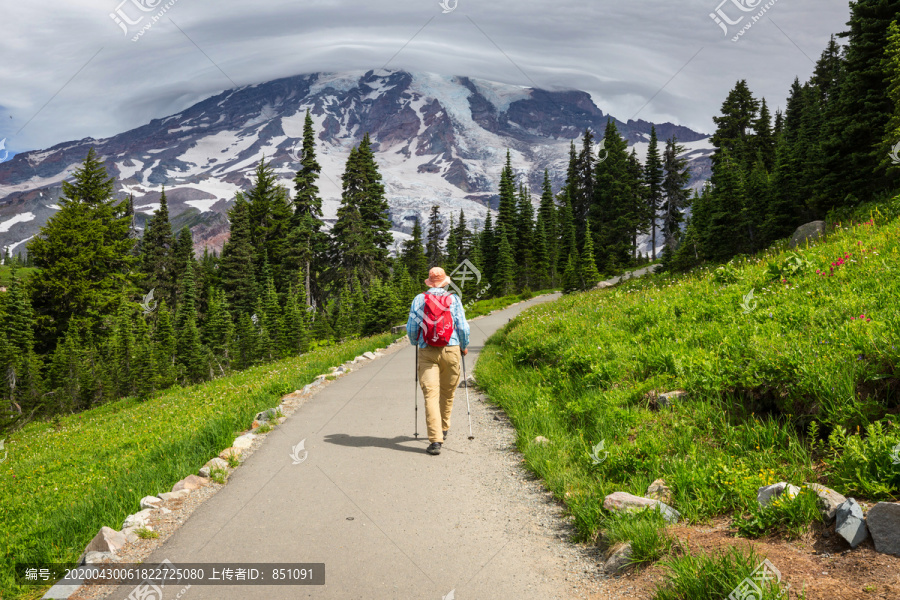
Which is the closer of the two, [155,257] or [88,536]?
[88,536]

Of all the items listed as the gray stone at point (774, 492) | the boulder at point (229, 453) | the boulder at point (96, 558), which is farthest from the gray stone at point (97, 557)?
the gray stone at point (774, 492)

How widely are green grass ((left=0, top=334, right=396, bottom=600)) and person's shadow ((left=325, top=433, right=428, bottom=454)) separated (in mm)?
1784

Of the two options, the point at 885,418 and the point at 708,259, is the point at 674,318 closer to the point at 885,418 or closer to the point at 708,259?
the point at 885,418

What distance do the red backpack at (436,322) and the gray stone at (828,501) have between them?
5.03 meters

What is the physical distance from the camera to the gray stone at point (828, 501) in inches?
154

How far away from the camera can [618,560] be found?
433 cm

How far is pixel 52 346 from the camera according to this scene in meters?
46.7

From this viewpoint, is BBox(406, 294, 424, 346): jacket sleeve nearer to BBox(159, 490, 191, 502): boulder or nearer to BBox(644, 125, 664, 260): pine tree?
BBox(159, 490, 191, 502): boulder

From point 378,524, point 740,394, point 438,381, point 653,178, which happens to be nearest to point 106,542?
point 378,524

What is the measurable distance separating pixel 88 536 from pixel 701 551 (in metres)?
6.19

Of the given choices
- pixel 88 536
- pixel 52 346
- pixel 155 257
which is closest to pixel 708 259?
pixel 88 536

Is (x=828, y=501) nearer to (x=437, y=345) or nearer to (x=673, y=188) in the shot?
(x=437, y=345)

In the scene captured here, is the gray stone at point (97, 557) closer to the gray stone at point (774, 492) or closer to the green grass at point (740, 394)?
the green grass at point (740, 394)

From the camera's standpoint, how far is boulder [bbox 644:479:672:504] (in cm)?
499
